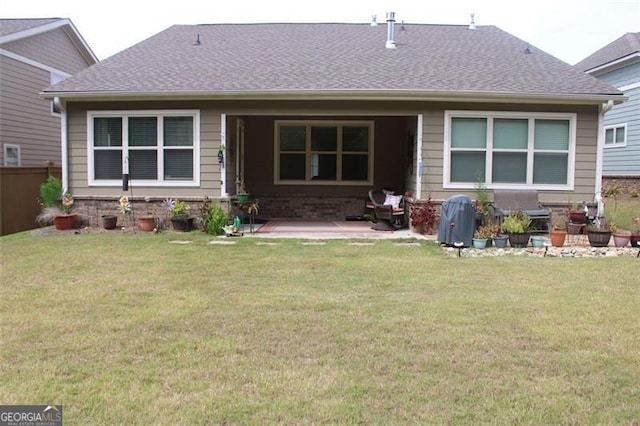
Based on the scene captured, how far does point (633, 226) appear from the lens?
40.1 feet

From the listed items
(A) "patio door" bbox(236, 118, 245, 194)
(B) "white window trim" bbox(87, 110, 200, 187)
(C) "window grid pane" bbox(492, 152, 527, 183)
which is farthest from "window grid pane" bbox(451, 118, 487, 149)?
(B) "white window trim" bbox(87, 110, 200, 187)

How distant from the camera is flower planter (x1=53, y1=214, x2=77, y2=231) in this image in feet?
36.7

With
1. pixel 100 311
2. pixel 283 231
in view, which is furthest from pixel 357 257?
pixel 100 311

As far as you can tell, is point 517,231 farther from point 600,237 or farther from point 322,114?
point 322,114

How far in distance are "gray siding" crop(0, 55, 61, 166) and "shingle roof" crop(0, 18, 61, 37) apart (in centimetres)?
83

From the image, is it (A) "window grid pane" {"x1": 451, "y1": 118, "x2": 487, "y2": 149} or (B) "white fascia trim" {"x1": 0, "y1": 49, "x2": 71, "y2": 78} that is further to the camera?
(B) "white fascia trim" {"x1": 0, "y1": 49, "x2": 71, "y2": 78}

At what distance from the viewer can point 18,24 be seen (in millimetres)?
16250

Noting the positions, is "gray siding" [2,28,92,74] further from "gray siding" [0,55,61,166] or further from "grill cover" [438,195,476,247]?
"grill cover" [438,195,476,247]

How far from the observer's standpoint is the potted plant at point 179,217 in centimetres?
1104

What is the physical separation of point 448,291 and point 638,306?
5.92 ft

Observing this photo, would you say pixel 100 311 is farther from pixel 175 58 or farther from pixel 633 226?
pixel 633 226

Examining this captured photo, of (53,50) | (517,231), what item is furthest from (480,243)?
(53,50)

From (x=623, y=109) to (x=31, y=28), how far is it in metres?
18.7

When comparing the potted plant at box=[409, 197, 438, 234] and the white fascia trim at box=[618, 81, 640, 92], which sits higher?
the white fascia trim at box=[618, 81, 640, 92]
